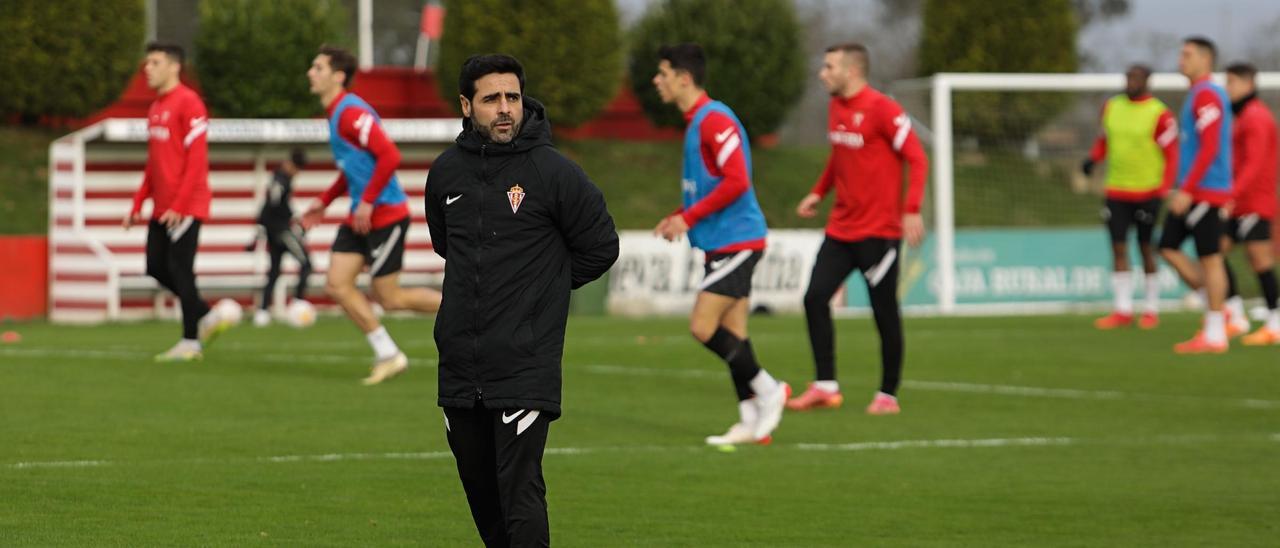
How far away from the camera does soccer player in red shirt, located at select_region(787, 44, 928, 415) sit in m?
11.8

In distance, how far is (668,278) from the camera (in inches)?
968

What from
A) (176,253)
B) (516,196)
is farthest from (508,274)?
(176,253)

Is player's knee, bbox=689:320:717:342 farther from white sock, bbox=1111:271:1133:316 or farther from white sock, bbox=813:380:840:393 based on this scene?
white sock, bbox=1111:271:1133:316

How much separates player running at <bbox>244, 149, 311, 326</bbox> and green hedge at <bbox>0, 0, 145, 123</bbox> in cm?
687

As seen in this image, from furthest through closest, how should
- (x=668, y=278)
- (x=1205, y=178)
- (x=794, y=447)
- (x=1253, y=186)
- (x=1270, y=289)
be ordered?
1. (x=668, y=278)
2. (x=1253, y=186)
3. (x=1270, y=289)
4. (x=1205, y=178)
5. (x=794, y=447)

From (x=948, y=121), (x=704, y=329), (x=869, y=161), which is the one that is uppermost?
(x=948, y=121)

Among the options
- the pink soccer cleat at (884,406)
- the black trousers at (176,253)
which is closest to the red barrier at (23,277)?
the black trousers at (176,253)

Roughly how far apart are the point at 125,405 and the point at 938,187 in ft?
48.6

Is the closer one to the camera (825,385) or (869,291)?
(869,291)

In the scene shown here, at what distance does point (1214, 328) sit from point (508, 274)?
37.8 ft

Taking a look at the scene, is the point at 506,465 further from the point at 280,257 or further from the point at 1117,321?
the point at 280,257

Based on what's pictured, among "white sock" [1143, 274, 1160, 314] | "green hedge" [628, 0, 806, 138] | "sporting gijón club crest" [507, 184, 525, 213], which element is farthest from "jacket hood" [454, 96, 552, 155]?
"green hedge" [628, 0, 806, 138]

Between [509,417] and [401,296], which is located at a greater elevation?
[509,417]

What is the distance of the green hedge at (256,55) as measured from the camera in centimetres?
3034
